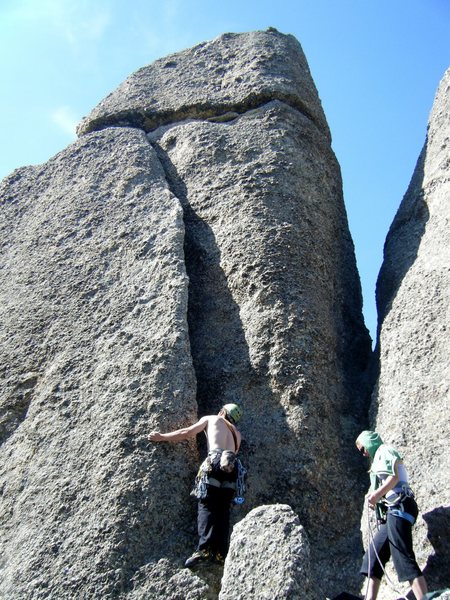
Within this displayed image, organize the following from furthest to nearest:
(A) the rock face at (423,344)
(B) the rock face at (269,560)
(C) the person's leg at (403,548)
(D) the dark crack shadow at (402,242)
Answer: (D) the dark crack shadow at (402,242), (A) the rock face at (423,344), (C) the person's leg at (403,548), (B) the rock face at (269,560)

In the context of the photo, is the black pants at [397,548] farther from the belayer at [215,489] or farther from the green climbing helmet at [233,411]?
the green climbing helmet at [233,411]

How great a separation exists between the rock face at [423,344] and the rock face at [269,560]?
1516 millimetres

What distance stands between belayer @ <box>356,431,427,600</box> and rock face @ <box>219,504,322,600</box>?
0.82 metres

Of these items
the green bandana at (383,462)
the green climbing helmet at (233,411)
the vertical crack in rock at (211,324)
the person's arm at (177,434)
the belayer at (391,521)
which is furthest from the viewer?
the vertical crack in rock at (211,324)

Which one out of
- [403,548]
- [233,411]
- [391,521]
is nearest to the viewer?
[403,548]

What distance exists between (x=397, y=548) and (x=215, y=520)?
5.22ft

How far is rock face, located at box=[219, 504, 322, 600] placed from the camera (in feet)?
17.8

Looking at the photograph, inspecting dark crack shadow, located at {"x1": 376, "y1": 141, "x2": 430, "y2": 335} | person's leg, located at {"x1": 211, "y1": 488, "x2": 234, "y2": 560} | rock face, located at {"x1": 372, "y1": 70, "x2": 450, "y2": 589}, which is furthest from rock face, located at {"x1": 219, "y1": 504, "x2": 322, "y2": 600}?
dark crack shadow, located at {"x1": 376, "y1": 141, "x2": 430, "y2": 335}

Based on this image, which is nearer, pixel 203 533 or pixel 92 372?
pixel 203 533

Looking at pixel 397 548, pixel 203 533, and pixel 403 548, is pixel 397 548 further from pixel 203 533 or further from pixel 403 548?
pixel 203 533

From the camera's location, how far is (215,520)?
21.8 feet

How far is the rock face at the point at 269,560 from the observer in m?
5.44

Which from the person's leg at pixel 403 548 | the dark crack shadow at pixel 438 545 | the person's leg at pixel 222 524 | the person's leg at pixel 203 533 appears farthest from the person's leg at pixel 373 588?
the person's leg at pixel 203 533

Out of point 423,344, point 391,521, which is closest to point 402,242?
point 423,344
